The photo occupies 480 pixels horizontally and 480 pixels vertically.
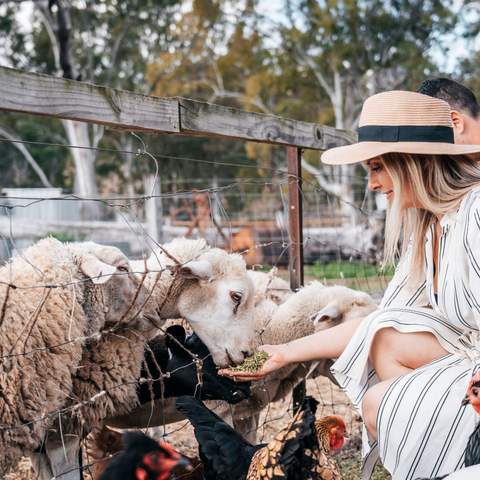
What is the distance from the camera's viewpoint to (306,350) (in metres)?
2.83

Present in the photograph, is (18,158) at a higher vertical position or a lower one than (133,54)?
lower

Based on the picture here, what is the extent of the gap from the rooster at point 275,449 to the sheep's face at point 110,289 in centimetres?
73

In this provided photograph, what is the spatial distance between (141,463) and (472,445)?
3.43 ft

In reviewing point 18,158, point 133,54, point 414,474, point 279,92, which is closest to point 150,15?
point 133,54

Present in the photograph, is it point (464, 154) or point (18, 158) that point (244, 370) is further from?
point (18, 158)

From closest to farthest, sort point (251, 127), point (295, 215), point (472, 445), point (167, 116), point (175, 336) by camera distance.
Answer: point (472, 445) → point (167, 116) → point (175, 336) → point (251, 127) → point (295, 215)

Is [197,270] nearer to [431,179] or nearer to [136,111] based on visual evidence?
[136,111]

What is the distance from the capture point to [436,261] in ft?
9.00

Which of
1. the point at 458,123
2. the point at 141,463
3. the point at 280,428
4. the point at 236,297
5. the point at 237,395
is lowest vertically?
the point at 280,428

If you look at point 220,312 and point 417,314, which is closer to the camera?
point 417,314

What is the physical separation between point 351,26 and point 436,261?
19.8 m

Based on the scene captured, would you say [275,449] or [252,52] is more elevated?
[252,52]

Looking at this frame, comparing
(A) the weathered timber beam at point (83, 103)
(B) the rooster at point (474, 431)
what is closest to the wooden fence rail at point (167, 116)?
(A) the weathered timber beam at point (83, 103)

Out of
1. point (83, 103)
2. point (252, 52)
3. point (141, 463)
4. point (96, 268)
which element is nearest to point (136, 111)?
point (83, 103)
